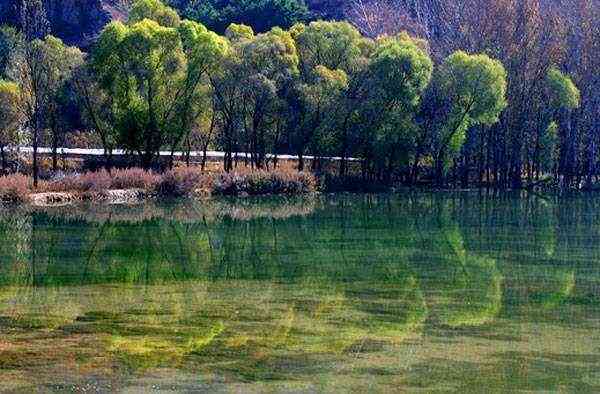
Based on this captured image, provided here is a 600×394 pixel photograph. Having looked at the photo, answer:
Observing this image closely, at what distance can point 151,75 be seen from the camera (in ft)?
219

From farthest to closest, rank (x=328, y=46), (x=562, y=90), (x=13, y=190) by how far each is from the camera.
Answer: (x=562, y=90)
(x=328, y=46)
(x=13, y=190)

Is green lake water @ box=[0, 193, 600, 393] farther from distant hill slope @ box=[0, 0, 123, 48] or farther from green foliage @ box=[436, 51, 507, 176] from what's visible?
distant hill slope @ box=[0, 0, 123, 48]

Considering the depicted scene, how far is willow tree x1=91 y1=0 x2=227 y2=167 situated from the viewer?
66062 mm

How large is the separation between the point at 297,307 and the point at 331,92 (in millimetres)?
50938

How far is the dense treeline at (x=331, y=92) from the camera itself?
2621 inches

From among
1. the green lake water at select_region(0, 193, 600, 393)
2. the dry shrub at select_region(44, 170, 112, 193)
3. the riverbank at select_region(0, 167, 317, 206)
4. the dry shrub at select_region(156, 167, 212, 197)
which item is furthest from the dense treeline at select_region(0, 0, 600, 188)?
the green lake water at select_region(0, 193, 600, 393)

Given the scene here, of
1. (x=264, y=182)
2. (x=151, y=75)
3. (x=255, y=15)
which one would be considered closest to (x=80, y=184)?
(x=151, y=75)

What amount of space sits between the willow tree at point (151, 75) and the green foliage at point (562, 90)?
1044 inches

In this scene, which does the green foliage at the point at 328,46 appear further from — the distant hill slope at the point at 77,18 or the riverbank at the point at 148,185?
the distant hill slope at the point at 77,18

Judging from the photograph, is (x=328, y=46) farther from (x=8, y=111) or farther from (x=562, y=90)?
(x=8, y=111)

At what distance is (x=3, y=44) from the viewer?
90.2 meters

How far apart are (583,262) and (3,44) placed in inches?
2689

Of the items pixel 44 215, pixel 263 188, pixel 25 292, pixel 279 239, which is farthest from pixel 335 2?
pixel 25 292

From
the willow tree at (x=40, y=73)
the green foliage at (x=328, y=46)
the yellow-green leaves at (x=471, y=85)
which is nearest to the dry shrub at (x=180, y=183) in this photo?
the willow tree at (x=40, y=73)
